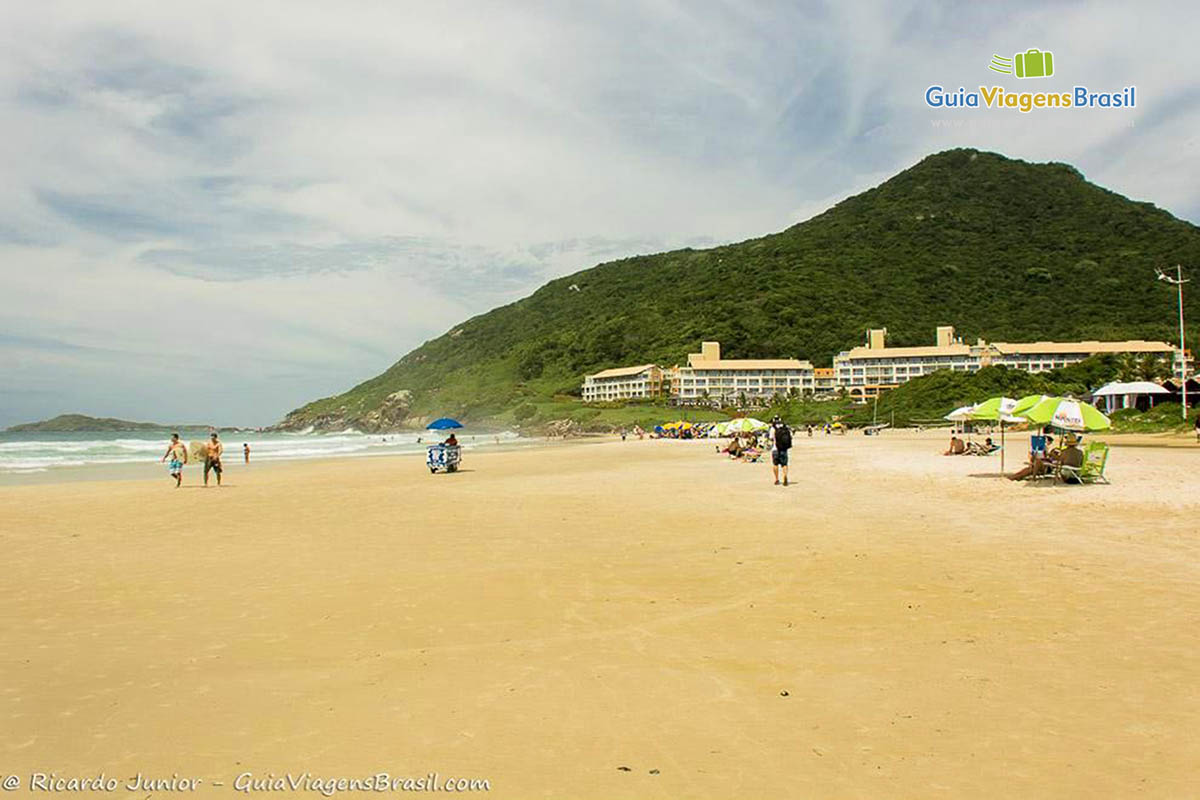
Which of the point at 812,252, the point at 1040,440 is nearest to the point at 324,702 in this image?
the point at 1040,440

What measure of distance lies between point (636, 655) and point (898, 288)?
14755 centimetres

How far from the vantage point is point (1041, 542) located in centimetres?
986

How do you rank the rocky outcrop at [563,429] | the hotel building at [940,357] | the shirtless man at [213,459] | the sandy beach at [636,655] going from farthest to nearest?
the hotel building at [940,357]
the rocky outcrop at [563,429]
the shirtless man at [213,459]
the sandy beach at [636,655]

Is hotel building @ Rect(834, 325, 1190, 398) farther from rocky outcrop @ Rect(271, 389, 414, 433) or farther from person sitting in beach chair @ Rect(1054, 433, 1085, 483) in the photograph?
person sitting in beach chair @ Rect(1054, 433, 1085, 483)

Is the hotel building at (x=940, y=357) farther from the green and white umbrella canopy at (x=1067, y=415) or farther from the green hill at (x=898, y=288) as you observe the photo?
the green and white umbrella canopy at (x=1067, y=415)

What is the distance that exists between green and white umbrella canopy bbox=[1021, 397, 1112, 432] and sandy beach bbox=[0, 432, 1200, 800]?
13.2 feet

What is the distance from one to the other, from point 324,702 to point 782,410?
294ft

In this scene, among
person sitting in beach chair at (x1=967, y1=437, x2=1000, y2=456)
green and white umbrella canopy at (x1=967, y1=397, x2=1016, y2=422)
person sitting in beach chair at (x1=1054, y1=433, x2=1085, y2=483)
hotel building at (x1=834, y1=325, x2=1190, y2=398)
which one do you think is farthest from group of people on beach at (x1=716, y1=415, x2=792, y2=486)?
hotel building at (x1=834, y1=325, x2=1190, y2=398)

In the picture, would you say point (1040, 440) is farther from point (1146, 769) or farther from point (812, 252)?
point (812, 252)

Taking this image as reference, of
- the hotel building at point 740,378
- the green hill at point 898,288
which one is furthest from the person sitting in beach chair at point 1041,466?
Answer: the green hill at point 898,288

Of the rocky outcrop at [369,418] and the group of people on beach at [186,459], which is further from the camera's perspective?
the rocky outcrop at [369,418]

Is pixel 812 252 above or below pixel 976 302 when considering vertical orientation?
above

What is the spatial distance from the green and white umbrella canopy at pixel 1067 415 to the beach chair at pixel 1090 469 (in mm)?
530

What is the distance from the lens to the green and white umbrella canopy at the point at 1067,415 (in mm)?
16219
